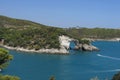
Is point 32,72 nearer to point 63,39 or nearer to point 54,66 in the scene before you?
point 54,66

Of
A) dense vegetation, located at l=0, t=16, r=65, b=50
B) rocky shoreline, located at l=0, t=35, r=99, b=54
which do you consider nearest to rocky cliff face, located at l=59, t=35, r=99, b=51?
rocky shoreline, located at l=0, t=35, r=99, b=54

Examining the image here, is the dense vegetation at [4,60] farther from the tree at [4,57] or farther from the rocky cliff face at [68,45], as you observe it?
the rocky cliff face at [68,45]

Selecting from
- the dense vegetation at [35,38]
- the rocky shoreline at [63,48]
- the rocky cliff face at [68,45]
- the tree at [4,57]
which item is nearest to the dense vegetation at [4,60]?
the tree at [4,57]

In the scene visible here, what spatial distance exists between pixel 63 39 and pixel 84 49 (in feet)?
41.0

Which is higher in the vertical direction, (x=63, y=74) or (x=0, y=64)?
(x=0, y=64)

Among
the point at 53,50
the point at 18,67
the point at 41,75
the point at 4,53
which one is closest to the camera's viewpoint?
the point at 4,53

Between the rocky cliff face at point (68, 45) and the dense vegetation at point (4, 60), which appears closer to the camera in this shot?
the dense vegetation at point (4, 60)

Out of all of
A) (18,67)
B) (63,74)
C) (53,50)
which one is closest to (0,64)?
(63,74)

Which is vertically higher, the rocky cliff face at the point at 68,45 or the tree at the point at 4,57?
the tree at the point at 4,57

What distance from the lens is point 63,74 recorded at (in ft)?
209

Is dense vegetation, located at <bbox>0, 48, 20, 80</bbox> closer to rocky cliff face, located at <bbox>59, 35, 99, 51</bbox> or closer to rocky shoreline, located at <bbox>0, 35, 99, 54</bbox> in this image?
rocky shoreline, located at <bbox>0, 35, 99, 54</bbox>

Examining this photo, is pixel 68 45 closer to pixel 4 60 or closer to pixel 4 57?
pixel 4 60

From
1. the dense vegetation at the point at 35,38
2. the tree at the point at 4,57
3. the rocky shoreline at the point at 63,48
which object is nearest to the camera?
→ the tree at the point at 4,57

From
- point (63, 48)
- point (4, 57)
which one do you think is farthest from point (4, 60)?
point (63, 48)
